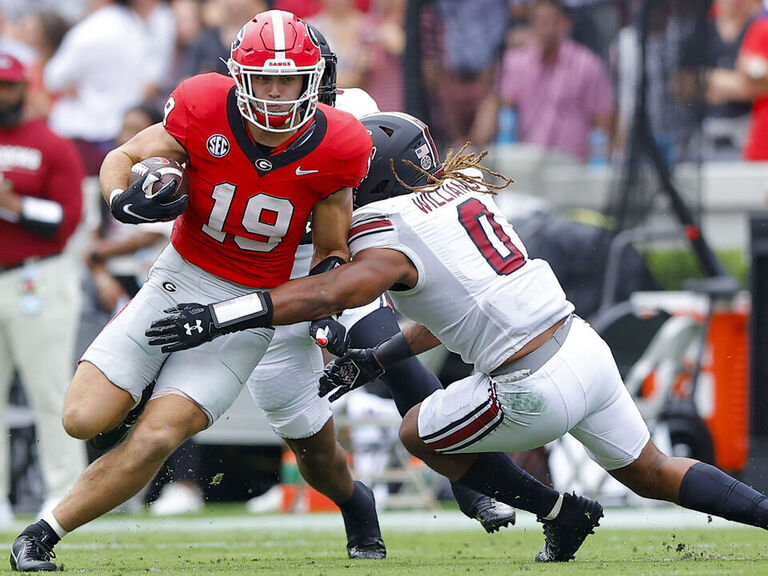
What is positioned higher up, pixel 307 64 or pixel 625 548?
pixel 307 64

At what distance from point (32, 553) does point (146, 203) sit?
1.28 metres

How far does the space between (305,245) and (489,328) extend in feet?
3.46

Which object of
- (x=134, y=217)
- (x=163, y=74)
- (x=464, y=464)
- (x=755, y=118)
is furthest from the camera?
(x=163, y=74)

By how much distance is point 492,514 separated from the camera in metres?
5.74

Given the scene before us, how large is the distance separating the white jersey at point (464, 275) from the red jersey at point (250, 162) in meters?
0.20

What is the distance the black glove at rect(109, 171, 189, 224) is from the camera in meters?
4.85

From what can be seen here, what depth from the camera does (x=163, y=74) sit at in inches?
468

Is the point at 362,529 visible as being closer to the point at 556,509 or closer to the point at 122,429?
the point at 556,509

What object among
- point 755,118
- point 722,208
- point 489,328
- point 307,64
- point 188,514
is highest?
point 307,64

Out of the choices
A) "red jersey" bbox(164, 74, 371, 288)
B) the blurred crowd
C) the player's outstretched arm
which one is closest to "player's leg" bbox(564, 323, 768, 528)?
the player's outstretched arm

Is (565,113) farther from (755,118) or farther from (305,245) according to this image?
(305,245)

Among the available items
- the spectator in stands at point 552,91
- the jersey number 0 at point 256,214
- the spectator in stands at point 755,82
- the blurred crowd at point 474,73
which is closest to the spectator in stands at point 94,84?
the blurred crowd at point 474,73

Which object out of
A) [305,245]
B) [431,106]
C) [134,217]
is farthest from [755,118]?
[134,217]

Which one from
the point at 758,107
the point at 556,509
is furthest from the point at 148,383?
the point at 758,107
